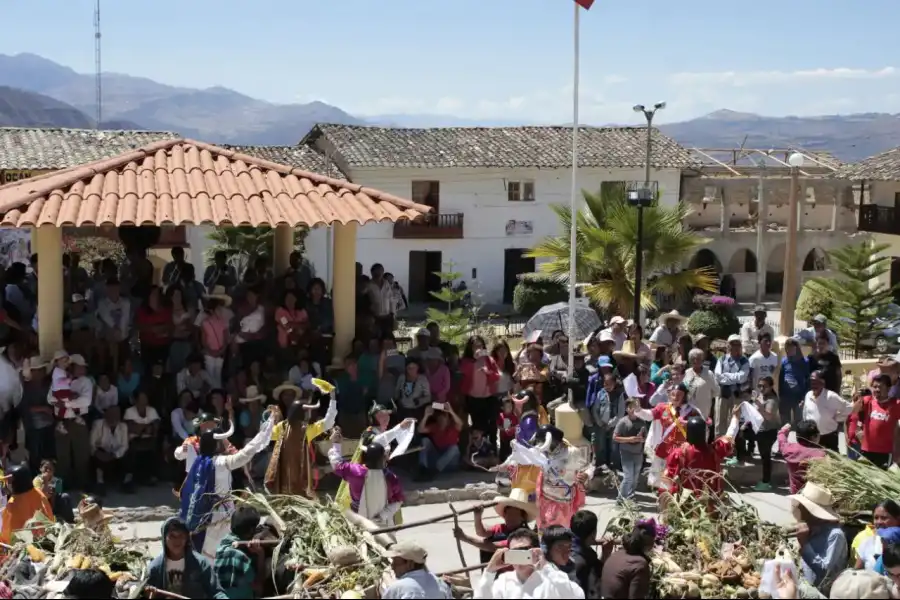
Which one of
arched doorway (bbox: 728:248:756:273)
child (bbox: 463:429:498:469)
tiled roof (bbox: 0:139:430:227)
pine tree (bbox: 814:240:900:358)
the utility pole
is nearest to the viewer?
tiled roof (bbox: 0:139:430:227)

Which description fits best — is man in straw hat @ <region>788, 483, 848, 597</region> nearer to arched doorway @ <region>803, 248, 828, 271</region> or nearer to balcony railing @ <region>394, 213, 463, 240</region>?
balcony railing @ <region>394, 213, 463, 240</region>

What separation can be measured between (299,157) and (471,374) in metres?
27.0

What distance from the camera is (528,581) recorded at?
673 cm

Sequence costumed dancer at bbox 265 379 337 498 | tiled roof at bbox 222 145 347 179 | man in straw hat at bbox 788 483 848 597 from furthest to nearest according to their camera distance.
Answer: tiled roof at bbox 222 145 347 179 → costumed dancer at bbox 265 379 337 498 → man in straw hat at bbox 788 483 848 597

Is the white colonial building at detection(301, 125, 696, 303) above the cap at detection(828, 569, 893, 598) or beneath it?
above

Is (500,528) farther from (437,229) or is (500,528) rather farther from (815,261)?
(815,261)

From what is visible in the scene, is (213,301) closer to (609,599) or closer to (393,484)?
(393,484)

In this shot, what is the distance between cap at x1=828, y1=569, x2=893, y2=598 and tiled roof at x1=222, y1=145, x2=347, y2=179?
107 feet

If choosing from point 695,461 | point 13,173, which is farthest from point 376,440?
point 13,173

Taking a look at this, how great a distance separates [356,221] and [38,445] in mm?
4139

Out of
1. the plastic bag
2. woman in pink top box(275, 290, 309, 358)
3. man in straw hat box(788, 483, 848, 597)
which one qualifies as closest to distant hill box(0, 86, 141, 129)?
woman in pink top box(275, 290, 309, 358)

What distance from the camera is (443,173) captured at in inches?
1598

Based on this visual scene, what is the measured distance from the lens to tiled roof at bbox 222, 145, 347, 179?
3872 centimetres

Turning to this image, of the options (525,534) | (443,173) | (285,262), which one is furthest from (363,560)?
(443,173)
